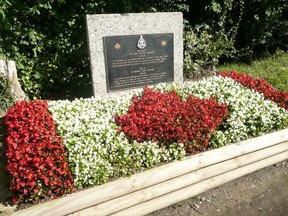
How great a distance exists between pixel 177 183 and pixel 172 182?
7 centimetres

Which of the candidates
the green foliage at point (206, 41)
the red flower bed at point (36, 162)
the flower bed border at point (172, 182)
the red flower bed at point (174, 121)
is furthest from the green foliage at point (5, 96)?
the green foliage at point (206, 41)

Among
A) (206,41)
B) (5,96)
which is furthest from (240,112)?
(5,96)

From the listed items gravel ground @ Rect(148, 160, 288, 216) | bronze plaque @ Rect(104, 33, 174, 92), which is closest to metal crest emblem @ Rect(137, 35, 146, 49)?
bronze plaque @ Rect(104, 33, 174, 92)

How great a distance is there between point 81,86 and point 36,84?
3.44ft

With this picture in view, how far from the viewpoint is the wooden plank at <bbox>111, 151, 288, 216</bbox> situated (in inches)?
123

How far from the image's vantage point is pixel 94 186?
→ 9.91 ft

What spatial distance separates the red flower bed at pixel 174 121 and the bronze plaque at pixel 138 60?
911 mm

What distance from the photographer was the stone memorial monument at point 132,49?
4660 mm

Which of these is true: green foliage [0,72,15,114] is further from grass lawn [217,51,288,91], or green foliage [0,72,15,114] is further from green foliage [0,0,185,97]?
grass lawn [217,51,288,91]

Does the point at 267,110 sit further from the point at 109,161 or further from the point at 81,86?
the point at 81,86

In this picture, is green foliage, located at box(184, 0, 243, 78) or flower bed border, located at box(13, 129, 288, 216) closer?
flower bed border, located at box(13, 129, 288, 216)

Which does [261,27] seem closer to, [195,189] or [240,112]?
[240,112]

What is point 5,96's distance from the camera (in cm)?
500

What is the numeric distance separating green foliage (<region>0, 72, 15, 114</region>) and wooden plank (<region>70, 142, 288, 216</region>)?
301 cm
